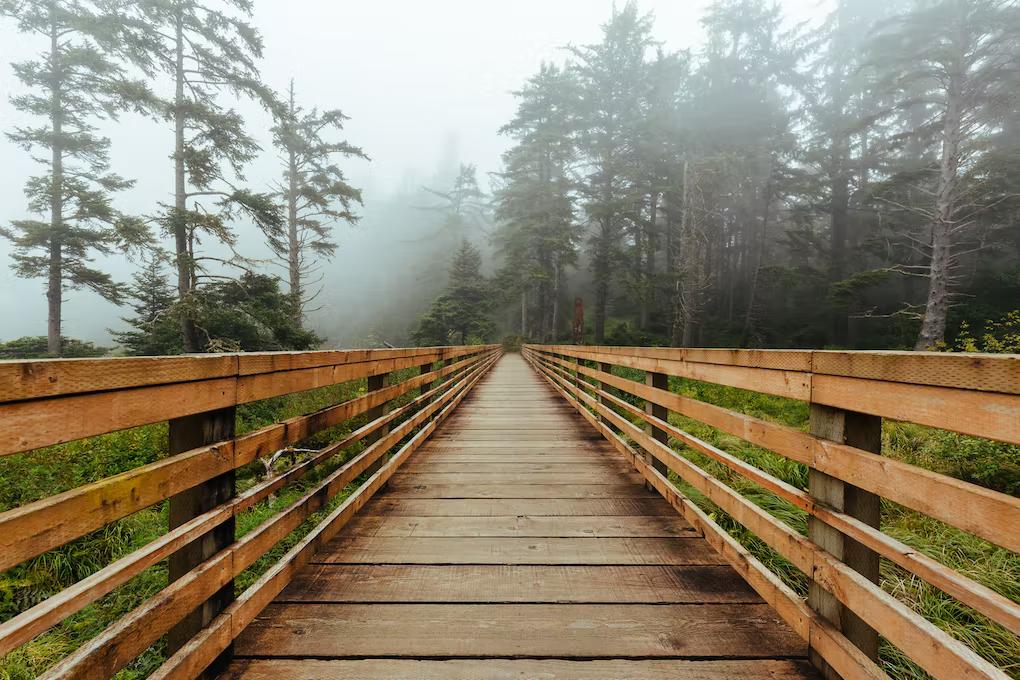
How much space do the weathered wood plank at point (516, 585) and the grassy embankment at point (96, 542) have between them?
1.16 meters

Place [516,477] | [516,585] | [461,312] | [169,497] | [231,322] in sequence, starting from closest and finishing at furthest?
[169,497], [516,585], [516,477], [231,322], [461,312]

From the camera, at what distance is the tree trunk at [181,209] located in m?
10.9

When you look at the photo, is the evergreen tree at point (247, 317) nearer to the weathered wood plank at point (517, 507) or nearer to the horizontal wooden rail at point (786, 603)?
the weathered wood plank at point (517, 507)

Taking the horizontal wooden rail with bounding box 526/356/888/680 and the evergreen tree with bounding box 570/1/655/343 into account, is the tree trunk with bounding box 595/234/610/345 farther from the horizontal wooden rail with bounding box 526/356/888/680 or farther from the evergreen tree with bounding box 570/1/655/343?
the horizontal wooden rail with bounding box 526/356/888/680

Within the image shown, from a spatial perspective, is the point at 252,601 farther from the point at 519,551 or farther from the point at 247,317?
the point at 247,317

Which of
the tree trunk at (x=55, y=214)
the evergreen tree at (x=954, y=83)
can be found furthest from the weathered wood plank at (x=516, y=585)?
the tree trunk at (x=55, y=214)

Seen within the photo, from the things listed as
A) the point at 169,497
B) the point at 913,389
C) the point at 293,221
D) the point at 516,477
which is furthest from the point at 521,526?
the point at 293,221

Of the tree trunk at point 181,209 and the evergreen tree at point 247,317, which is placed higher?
the tree trunk at point 181,209

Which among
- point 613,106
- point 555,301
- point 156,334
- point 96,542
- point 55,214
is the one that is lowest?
point 96,542

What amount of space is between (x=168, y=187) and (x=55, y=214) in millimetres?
4009

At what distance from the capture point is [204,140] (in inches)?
478

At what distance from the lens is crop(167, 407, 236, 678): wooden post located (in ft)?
4.27

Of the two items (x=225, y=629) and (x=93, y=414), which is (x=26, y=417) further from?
(x=225, y=629)

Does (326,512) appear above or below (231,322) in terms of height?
below
